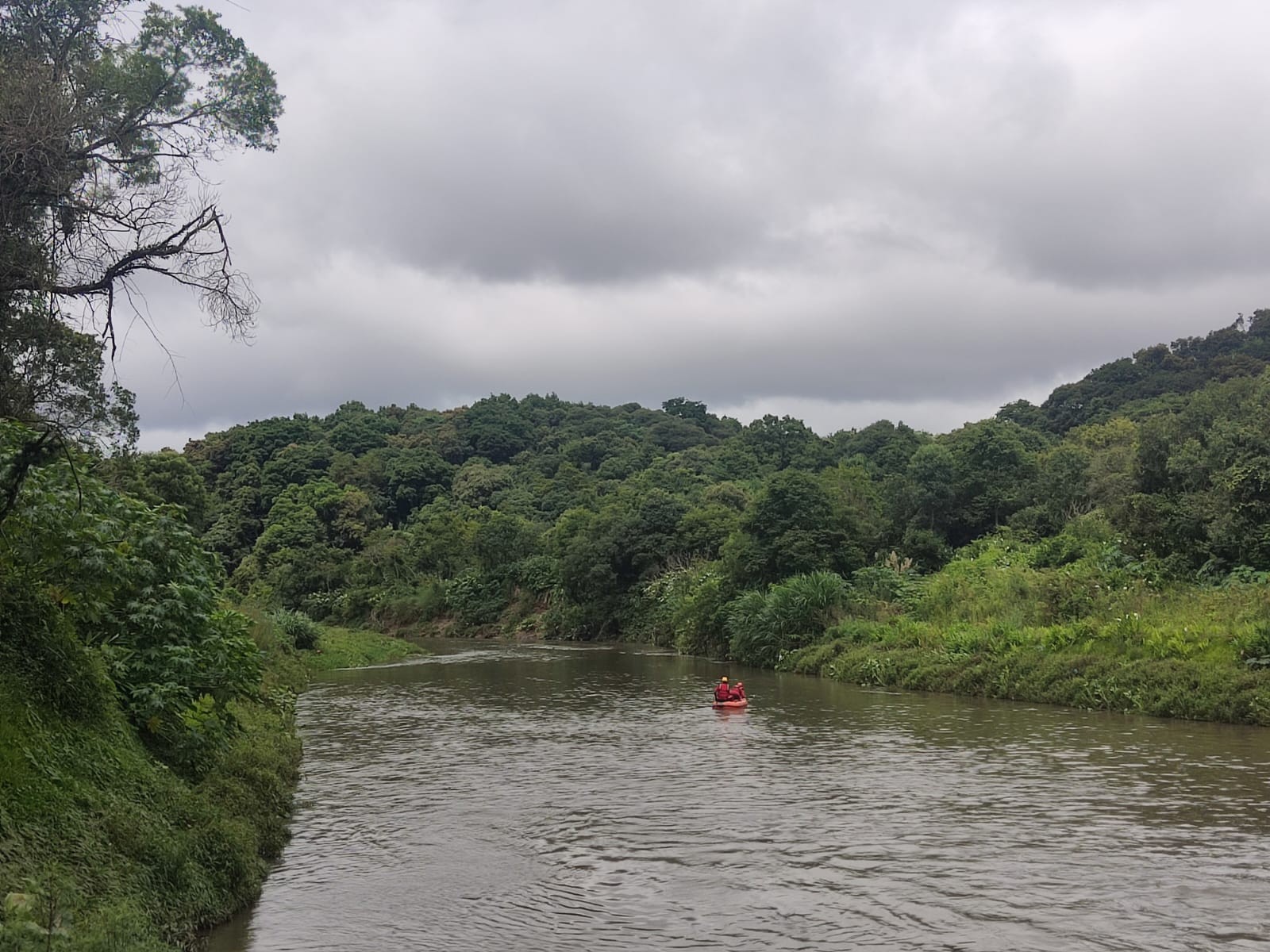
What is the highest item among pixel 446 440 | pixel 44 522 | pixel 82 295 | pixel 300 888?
pixel 446 440

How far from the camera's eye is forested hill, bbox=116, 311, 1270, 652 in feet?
107

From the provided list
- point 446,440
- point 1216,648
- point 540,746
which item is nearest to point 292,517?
point 446,440

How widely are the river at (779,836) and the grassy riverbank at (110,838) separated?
58 cm

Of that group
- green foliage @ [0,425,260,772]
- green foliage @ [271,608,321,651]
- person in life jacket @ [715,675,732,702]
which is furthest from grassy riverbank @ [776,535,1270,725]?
green foliage @ [271,608,321,651]

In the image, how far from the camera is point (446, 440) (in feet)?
357

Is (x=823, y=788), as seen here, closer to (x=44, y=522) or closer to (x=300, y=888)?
(x=300, y=888)

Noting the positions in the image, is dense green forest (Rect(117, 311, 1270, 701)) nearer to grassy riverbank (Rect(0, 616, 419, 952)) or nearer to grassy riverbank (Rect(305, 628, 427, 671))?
grassy riverbank (Rect(305, 628, 427, 671))

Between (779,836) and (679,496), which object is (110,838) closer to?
(779,836)

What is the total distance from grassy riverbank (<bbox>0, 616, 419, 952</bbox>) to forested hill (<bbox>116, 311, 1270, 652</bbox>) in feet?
83.1

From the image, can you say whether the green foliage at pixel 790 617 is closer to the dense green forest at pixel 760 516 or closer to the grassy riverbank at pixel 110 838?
the dense green forest at pixel 760 516

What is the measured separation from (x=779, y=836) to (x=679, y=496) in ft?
164

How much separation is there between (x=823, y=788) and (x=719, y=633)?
28.3 m

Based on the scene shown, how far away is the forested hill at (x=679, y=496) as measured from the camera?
107 ft

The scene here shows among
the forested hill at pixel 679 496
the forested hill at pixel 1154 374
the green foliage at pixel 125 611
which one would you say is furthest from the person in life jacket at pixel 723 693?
the forested hill at pixel 1154 374
